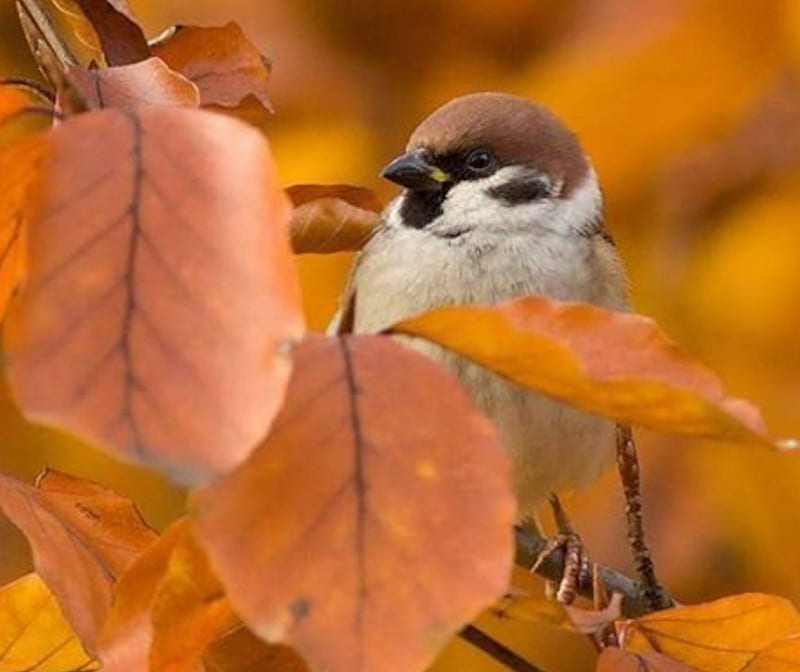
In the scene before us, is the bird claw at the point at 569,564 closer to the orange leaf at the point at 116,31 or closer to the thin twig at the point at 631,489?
the thin twig at the point at 631,489

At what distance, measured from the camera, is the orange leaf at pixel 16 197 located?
928mm

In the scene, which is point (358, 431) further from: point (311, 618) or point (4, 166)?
point (4, 166)

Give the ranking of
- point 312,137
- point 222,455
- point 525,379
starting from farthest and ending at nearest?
point 312,137 < point 525,379 < point 222,455

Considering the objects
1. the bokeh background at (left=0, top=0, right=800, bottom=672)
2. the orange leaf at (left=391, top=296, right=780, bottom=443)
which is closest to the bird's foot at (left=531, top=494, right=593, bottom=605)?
the orange leaf at (left=391, top=296, right=780, bottom=443)

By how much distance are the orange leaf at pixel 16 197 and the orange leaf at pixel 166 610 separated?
0.14 metres

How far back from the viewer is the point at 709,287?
304 cm

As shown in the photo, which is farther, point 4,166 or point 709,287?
point 709,287

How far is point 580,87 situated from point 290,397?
215 cm

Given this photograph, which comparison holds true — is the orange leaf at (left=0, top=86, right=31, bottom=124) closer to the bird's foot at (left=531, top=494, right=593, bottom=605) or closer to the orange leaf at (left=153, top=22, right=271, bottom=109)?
the orange leaf at (left=153, top=22, right=271, bottom=109)

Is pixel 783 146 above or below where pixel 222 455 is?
below

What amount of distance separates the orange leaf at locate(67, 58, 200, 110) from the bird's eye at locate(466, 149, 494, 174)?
1.11m

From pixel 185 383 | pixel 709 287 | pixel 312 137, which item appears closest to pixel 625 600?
pixel 185 383

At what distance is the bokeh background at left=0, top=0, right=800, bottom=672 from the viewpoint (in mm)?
2959

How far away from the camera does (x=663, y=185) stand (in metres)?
3.29
